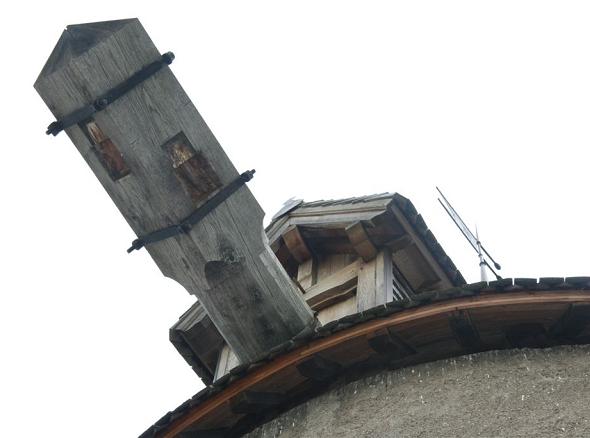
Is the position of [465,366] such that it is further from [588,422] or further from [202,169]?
[202,169]

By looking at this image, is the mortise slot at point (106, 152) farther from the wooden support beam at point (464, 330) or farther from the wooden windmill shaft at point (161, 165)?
the wooden support beam at point (464, 330)

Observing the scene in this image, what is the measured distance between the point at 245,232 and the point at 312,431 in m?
1.49

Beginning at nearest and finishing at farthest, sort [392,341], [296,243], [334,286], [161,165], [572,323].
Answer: [572,323] → [392,341] → [161,165] → [334,286] → [296,243]

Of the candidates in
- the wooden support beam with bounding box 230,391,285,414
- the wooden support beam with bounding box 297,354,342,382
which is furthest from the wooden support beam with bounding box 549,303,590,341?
the wooden support beam with bounding box 230,391,285,414

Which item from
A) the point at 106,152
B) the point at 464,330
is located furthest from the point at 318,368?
the point at 106,152

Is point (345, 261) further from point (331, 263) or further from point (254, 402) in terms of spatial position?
point (254, 402)

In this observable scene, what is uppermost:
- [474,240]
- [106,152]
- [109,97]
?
[109,97]

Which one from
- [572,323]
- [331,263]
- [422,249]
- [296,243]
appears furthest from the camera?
[296,243]

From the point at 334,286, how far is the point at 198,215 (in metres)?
2.94

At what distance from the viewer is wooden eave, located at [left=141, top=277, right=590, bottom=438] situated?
6172mm

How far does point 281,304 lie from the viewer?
7199 millimetres

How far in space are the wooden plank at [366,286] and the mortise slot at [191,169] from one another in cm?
240

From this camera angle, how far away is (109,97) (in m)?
6.50

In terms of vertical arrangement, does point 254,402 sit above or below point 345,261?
above
